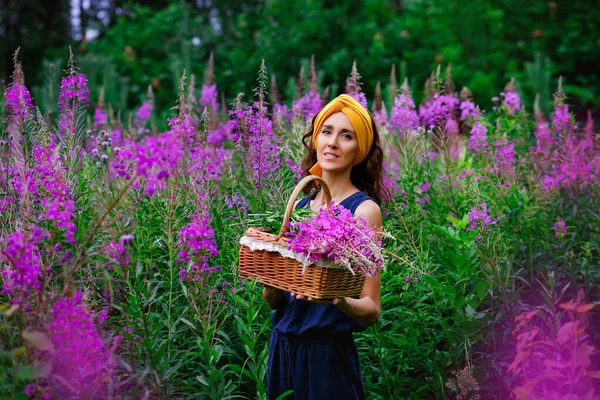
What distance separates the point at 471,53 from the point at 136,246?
11.8 m

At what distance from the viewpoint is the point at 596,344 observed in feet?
13.0

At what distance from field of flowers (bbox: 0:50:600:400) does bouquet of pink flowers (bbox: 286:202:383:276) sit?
1.82 feet

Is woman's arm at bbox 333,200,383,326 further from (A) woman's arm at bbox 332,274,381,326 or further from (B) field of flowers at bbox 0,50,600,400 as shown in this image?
(B) field of flowers at bbox 0,50,600,400

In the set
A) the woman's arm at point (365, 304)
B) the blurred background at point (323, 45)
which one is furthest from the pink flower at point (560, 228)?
the blurred background at point (323, 45)

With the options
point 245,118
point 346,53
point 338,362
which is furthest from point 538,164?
point 346,53

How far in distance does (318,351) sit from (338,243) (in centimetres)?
70

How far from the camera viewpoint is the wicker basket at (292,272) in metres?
2.34

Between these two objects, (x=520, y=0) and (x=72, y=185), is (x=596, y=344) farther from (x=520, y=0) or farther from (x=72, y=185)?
(x=520, y=0)

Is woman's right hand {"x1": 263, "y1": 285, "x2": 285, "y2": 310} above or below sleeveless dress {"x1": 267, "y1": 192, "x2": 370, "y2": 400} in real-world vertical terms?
above

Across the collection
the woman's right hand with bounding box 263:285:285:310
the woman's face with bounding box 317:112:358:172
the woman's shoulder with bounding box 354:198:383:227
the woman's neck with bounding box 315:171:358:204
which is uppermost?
the woman's face with bounding box 317:112:358:172

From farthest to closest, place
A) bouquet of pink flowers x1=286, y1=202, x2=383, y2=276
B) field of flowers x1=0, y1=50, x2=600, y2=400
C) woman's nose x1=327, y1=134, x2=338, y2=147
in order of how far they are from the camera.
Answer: woman's nose x1=327, y1=134, x2=338, y2=147 < field of flowers x1=0, y1=50, x2=600, y2=400 < bouquet of pink flowers x1=286, y1=202, x2=383, y2=276

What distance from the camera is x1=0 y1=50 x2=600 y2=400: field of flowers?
2396mm

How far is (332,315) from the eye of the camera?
9.04 ft

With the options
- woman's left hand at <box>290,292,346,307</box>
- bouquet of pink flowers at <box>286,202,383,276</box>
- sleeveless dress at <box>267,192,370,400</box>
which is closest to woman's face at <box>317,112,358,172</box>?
sleeveless dress at <box>267,192,370,400</box>
